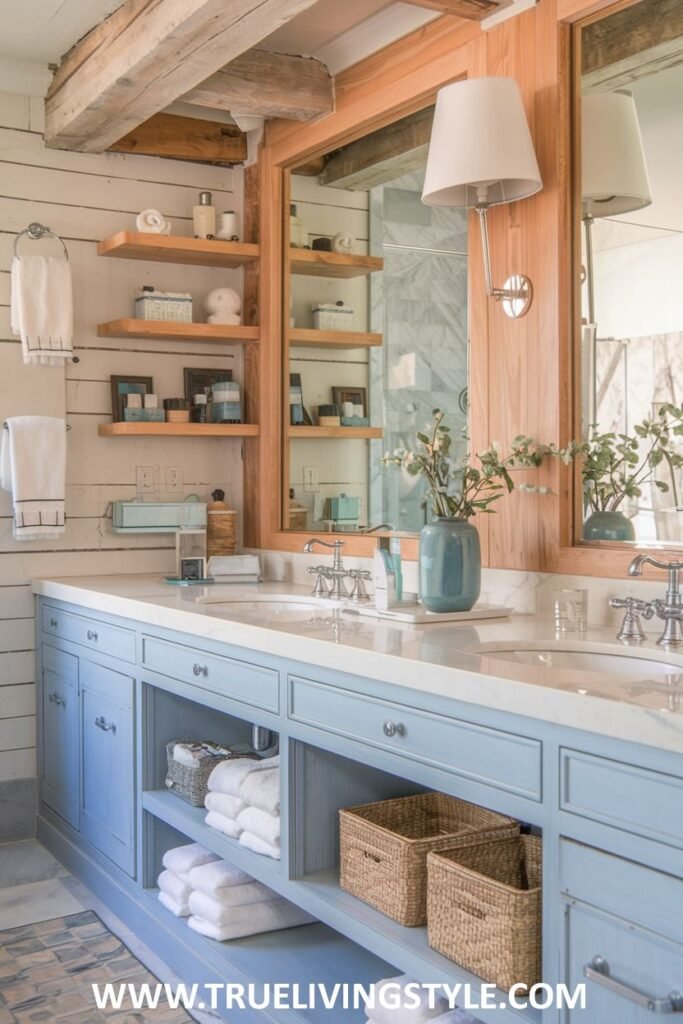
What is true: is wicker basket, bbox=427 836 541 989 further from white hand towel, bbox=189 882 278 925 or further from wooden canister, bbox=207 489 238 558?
wooden canister, bbox=207 489 238 558

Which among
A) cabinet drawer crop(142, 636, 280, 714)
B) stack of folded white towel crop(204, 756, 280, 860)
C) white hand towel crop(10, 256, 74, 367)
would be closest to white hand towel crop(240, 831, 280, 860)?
stack of folded white towel crop(204, 756, 280, 860)

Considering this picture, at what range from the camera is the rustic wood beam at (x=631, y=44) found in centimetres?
229

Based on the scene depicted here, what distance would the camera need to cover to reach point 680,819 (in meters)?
1.40

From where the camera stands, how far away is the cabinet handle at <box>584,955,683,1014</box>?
4.63 ft

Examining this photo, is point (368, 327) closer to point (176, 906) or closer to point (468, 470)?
point (468, 470)

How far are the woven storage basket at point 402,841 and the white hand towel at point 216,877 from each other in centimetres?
45

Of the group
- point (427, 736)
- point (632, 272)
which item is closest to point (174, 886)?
point (427, 736)

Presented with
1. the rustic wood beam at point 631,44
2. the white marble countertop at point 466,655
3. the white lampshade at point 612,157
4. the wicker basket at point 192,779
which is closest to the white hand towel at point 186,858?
the wicker basket at point 192,779

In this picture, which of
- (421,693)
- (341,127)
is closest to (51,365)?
(341,127)

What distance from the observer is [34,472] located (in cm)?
359

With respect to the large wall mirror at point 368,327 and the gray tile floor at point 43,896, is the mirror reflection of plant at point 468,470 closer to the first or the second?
the large wall mirror at point 368,327

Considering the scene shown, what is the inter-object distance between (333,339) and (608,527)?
1.29 m

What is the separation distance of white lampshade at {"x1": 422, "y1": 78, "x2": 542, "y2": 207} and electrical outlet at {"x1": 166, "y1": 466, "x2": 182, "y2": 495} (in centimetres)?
169

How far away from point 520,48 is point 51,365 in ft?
6.09
